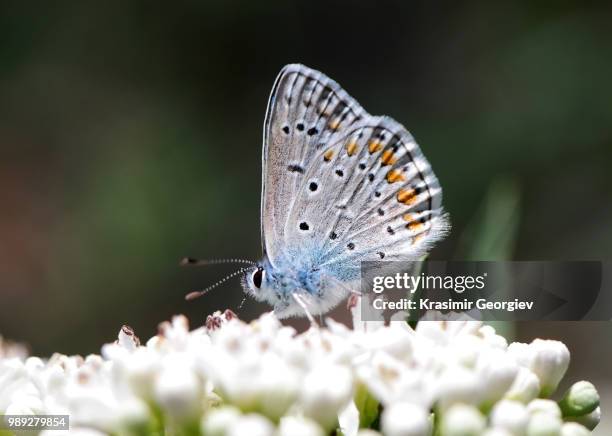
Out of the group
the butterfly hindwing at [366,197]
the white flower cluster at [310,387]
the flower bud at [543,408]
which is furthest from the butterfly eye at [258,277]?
the flower bud at [543,408]

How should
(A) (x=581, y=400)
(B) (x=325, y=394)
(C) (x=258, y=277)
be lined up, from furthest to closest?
1. (C) (x=258, y=277)
2. (A) (x=581, y=400)
3. (B) (x=325, y=394)

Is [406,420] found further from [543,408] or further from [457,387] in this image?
[543,408]

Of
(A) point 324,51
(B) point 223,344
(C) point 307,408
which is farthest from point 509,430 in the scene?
(A) point 324,51

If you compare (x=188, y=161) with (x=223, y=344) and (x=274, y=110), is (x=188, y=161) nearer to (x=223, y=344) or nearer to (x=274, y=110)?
(x=274, y=110)

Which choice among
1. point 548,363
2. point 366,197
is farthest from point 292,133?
point 548,363

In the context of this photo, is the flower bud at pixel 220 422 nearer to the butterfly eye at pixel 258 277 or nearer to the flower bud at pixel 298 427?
the flower bud at pixel 298 427

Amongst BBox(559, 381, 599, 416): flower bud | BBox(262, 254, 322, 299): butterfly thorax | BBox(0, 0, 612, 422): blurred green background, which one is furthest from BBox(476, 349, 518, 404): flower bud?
BBox(0, 0, 612, 422): blurred green background
